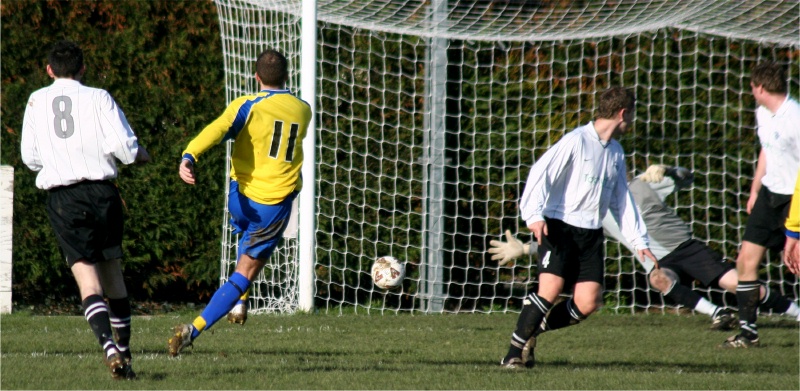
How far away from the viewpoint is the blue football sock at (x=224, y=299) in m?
5.96

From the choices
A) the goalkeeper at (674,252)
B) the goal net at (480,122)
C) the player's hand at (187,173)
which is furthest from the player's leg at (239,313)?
the goal net at (480,122)

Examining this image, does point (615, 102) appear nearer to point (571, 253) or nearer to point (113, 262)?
point (571, 253)

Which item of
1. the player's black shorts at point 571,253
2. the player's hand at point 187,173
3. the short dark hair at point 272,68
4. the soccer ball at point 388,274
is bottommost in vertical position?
the soccer ball at point 388,274

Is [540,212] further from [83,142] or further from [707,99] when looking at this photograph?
[707,99]

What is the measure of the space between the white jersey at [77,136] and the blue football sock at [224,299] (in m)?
1.06

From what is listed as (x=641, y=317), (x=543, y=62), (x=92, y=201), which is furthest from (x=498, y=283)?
(x=92, y=201)

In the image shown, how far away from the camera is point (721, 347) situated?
7.55 metres

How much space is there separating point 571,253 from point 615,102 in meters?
0.94

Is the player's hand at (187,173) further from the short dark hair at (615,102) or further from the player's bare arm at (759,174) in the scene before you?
the player's bare arm at (759,174)

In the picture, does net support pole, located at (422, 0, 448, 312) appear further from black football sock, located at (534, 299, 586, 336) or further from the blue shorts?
the blue shorts

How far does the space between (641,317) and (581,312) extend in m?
3.86

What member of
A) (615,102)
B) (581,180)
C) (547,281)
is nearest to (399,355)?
(547,281)

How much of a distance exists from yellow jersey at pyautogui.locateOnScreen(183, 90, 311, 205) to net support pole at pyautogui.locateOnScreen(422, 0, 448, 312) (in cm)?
426

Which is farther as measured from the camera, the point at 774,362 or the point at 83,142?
the point at 774,362
